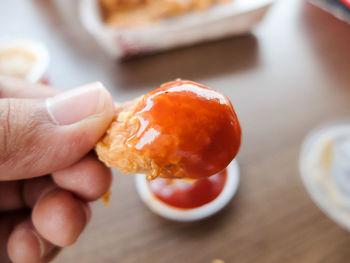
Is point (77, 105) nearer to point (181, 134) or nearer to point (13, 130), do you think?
point (13, 130)

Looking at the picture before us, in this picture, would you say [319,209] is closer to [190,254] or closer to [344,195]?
[344,195]

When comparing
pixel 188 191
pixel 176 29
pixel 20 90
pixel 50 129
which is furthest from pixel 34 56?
pixel 188 191

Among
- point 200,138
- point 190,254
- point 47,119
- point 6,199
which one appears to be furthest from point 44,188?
point 200,138

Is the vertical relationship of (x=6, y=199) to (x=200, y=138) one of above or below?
below

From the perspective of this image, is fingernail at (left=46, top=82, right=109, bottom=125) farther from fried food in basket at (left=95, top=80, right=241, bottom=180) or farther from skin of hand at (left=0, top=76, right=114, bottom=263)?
fried food in basket at (left=95, top=80, right=241, bottom=180)

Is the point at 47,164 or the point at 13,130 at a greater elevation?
the point at 13,130

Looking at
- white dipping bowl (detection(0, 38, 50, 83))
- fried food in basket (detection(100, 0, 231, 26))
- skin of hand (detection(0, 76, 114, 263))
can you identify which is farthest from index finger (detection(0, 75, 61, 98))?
fried food in basket (detection(100, 0, 231, 26))
